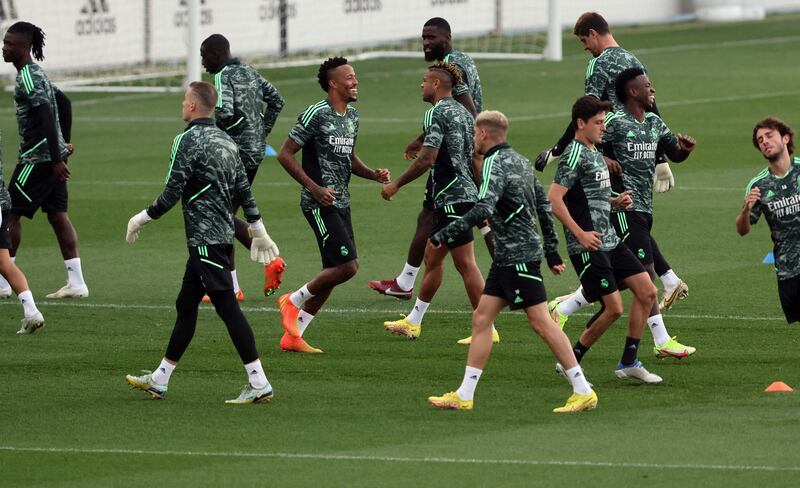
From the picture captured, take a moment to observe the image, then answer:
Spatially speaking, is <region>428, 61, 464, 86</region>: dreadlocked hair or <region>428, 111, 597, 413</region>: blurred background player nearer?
<region>428, 111, 597, 413</region>: blurred background player

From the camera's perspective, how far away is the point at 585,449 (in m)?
9.80

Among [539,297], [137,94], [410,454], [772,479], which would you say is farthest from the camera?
[137,94]

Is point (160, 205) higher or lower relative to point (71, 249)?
higher

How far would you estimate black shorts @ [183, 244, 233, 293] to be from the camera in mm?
11164

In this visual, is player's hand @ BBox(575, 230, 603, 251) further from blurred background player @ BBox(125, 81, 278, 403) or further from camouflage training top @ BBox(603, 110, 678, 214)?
blurred background player @ BBox(125, 81, 278, 403)

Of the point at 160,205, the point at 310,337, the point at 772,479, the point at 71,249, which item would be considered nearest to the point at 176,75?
the point at 71,249

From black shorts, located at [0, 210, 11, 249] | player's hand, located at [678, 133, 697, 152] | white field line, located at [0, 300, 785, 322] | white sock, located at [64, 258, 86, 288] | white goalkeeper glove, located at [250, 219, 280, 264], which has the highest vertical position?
player's hand, located at [678, 133, 697, 152]

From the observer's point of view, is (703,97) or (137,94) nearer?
(703,97)

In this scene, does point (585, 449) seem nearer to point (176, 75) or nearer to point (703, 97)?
point (703, 97)

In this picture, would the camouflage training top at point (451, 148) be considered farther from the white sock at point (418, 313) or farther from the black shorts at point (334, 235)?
the white sock at point (418, 313)

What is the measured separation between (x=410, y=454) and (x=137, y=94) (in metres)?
23.9

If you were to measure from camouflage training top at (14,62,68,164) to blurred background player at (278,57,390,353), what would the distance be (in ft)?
8.24

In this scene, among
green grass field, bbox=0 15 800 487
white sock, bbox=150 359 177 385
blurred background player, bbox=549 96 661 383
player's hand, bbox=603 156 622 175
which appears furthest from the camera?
player's hand, bbox=603 156 622 175

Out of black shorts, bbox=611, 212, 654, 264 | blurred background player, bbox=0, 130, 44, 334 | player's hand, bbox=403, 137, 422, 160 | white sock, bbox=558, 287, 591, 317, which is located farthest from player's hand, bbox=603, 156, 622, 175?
blurred background player, bbox=0, 130, 44, 334
